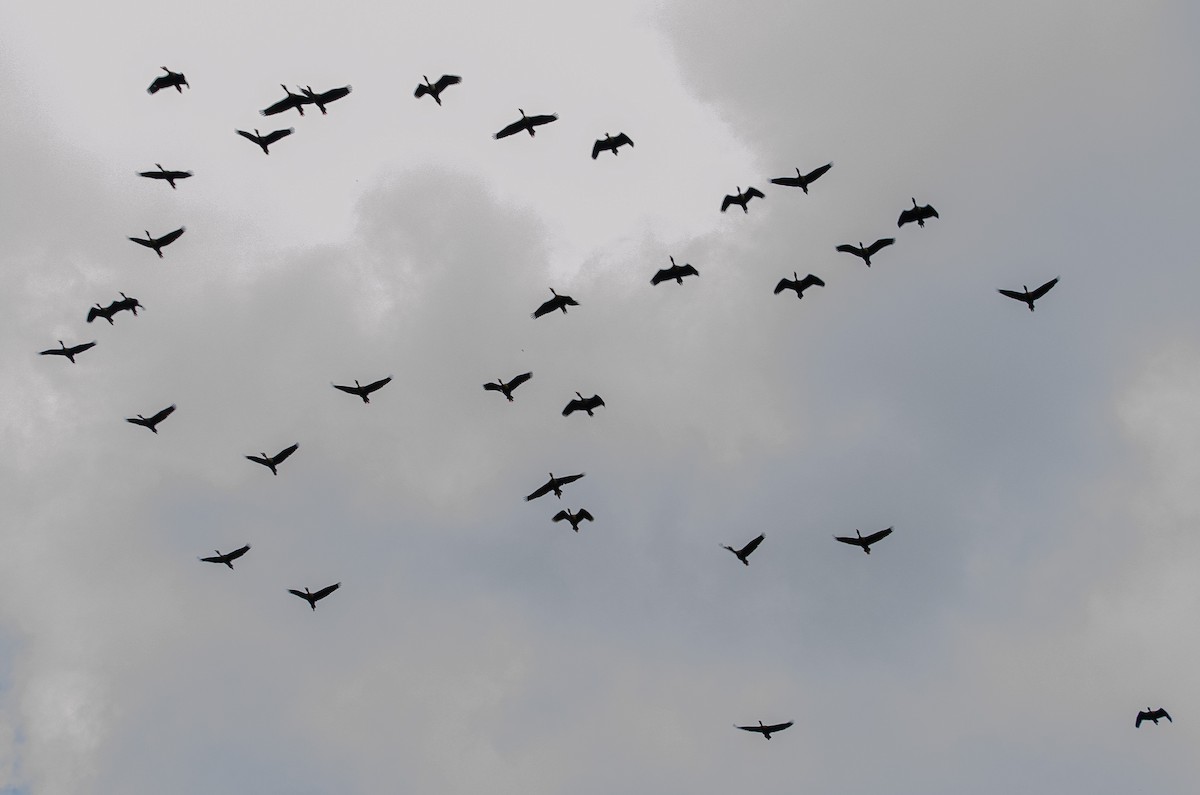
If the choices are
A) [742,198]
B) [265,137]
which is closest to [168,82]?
[265,137]

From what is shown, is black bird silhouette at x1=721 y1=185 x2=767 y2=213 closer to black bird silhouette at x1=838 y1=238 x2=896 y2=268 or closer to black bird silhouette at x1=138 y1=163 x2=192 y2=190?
A: black bird silhouette at x1=838 y1=238 x2=896 y2=268

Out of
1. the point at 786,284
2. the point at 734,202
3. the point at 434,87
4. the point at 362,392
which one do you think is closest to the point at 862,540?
the point at 786,284

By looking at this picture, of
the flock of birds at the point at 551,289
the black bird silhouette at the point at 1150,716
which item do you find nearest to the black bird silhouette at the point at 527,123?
the flock of birds at the point at 551,289

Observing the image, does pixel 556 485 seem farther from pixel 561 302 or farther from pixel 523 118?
pixel 523 118

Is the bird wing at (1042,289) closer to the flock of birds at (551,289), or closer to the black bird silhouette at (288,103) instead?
the flock of birds at (551,289)

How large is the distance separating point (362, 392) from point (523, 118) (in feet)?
95.4

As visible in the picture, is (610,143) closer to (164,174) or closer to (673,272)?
(673,272)

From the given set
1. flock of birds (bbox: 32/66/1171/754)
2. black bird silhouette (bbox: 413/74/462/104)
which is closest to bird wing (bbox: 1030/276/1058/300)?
flock of birds (bbox: 32/66/1171/754)

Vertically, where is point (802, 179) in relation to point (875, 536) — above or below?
above

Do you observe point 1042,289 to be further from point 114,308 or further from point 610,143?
point 114,308

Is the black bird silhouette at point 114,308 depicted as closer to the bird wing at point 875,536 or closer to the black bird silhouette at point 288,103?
the black bird silhouette at point 288,103

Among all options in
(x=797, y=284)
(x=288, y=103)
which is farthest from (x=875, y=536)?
(x=288, y=103)

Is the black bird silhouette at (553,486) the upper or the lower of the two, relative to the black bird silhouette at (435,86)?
lower

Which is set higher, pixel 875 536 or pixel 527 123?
pixel 527 123
